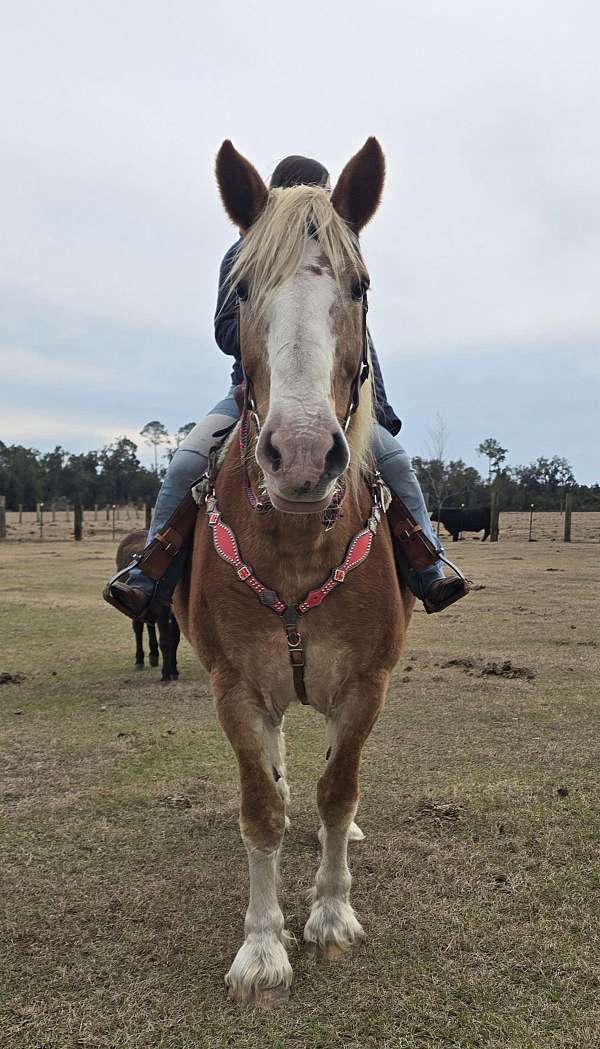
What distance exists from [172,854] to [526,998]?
1865 millimetres

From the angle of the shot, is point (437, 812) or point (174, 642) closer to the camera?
point (437, 812)

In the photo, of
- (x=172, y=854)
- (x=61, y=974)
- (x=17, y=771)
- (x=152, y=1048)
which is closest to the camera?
(x=152, y=1048)

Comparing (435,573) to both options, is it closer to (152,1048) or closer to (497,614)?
(152,1048)

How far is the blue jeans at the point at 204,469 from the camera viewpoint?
139 inches

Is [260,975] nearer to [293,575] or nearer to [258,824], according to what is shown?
[258,824]

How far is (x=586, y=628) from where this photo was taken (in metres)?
9.72

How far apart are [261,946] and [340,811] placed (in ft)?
1.91

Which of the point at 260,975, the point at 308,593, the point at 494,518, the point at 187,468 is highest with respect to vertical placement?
the point at 187,468

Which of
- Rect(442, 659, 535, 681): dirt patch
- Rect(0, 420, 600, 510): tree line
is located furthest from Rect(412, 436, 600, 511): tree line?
Rect(442, 659, 535, 681): dirt patch

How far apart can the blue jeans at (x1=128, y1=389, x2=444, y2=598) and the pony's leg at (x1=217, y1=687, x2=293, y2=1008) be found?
92 centimetres

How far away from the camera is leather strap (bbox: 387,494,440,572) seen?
11.1ft

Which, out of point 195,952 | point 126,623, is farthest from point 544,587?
point 195,952

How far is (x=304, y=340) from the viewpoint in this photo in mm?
2193

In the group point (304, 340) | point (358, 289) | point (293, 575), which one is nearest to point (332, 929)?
point (293, 575)
